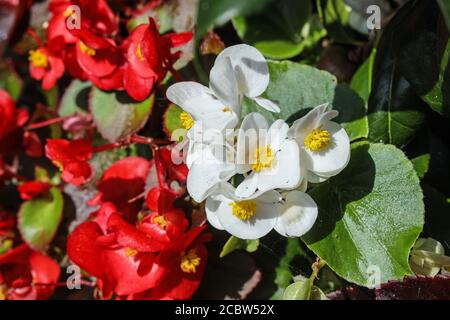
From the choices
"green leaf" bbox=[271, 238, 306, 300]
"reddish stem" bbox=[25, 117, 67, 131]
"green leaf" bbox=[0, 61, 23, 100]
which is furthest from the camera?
"green leaf" bbox=[0, 61, 23, 100]

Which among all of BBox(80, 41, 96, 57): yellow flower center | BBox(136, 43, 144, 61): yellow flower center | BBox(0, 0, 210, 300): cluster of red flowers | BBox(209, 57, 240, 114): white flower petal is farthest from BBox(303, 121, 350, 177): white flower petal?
BBox(80, 41, 96, 57): yellow flower center

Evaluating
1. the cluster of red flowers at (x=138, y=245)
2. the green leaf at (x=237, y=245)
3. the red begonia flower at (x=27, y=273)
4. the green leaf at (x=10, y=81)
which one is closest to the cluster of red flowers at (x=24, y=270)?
the red begonia flower at (x=27, y=273)

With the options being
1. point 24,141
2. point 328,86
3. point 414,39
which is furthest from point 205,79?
point 24,141

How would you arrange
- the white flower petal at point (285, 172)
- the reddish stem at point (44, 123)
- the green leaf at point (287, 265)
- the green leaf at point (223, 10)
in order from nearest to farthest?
the green leaf at point (223, 10), the white flower petal at point (285, 172), the green leaf at point (287, 265), the reddish stem at point (44, 123)

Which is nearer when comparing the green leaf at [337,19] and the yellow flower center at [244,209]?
the yellow flower center at [244,209]

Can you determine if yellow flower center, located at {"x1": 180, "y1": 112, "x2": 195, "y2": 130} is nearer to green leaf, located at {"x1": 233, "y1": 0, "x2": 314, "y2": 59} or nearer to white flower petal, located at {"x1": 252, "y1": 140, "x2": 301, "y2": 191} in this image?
white flower petal, located at {"x1": 252, "y1": 140, "x2": 301, "y2": 191}

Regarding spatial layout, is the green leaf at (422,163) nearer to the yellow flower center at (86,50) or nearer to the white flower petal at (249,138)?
the white flower petal at (249,138)
